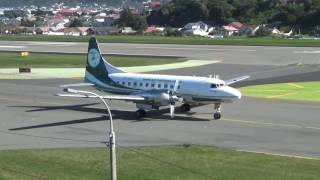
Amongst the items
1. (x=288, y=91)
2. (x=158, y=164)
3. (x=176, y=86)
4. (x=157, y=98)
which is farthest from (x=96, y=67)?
(x=158, y=164)

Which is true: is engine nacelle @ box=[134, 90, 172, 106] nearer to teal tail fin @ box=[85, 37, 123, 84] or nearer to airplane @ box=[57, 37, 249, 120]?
airplane @ box=[57, 37, 249, 120]

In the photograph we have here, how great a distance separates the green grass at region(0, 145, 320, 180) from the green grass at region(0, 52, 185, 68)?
5284 centimetres

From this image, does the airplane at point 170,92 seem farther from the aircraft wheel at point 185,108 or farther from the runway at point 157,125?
the runway at point 157,125

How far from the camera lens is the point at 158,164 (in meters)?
29.5

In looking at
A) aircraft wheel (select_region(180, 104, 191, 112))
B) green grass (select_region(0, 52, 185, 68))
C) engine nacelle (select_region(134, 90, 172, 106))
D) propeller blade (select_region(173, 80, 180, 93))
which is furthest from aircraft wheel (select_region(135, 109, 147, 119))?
green grass (select_region(0, 52, 185, 68))

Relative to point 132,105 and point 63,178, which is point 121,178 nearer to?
point 63,178

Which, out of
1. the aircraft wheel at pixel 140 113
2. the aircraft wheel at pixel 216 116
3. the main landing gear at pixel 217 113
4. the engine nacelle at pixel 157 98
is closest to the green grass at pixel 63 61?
the aircraft wheel at pixel 140 113

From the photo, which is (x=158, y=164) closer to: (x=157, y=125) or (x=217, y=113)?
(x=157, y=125)

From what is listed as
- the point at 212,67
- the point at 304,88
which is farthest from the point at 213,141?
the point at 212,67

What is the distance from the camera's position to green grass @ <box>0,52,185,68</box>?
3413 inches

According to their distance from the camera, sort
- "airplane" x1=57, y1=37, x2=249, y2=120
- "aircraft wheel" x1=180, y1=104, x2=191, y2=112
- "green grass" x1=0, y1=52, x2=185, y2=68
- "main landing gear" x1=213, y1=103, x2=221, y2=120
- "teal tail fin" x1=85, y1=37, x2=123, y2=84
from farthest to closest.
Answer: "green grass" x1=0, y1=52, x2=185, y2=68 → "teal tail fin" x1=85, y1=37, x2=123, y2=84 → "aircraft wheel" x1=180, y1=104, x2=191, y2=112 → "main landing gear" x1=213, y1=103, x2=221, y2=120 → "airplane" x1=57, y1=37, x2=249, y2=120

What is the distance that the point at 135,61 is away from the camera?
301 feet

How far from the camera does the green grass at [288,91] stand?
175ft

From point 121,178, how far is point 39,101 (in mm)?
26143
